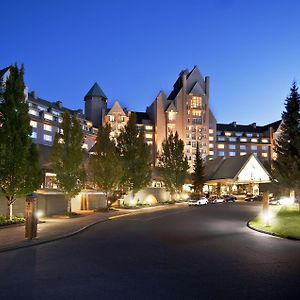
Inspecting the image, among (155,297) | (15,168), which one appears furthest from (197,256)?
(15,168)

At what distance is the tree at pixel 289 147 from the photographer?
38.6 meters

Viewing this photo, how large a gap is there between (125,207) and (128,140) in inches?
378

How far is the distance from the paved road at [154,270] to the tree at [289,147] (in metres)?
21.6

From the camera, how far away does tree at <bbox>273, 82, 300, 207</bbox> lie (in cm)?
3856

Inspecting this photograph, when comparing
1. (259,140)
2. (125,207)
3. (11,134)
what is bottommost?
(125,207)

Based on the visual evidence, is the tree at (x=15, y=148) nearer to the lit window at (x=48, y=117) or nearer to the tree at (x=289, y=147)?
the tree at (x=289, y=147)

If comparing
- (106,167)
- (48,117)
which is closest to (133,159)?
(106,167)

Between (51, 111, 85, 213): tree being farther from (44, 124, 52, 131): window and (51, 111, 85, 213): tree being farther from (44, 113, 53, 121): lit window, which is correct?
(44, 113, 53, 121): lit window

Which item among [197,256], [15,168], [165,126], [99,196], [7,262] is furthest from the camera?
[165,126]

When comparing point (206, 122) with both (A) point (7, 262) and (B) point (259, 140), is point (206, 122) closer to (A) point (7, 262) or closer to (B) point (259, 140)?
(B) point (259, 140)

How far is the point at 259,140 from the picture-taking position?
474 feet

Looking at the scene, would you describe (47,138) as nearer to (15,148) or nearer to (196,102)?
(196,102)

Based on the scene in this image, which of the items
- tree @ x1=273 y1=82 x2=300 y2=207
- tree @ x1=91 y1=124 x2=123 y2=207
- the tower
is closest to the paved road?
A: tree @ x1=273 y1=82 x2=300 y2=207

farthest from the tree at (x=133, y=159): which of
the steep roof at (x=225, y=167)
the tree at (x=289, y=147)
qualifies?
the steep roof at (x=225, y=167)
